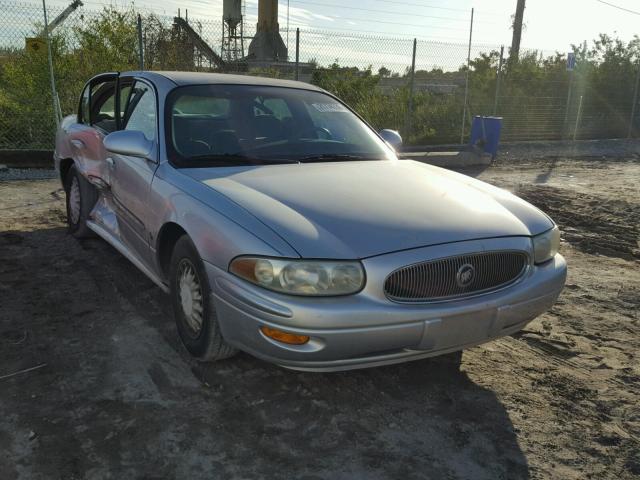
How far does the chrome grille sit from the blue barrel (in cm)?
948

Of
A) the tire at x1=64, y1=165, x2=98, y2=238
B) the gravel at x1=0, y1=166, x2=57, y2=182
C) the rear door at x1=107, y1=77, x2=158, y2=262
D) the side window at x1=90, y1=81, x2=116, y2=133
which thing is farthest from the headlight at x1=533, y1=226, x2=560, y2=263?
the gravel at x1=0, y1=166, x2=57, y2=182

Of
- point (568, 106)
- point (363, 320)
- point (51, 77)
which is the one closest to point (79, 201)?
point (363, 320)

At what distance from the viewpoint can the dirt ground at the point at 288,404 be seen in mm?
2340

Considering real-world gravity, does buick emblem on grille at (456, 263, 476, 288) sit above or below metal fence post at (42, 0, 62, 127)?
below

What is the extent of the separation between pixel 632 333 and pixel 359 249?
235 cm

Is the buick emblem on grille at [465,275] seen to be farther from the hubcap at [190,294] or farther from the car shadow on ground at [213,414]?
the hubcap at [190,294]

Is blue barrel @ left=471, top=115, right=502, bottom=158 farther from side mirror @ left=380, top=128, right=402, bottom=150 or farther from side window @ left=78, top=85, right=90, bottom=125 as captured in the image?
side window @ left=78, top=85, right=90, bottom=125

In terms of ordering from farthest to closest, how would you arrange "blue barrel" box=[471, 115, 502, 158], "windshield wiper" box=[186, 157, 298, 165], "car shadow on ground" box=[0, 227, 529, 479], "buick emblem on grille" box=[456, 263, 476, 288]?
"blue barrel" box=[471, 115, 502, 158], "windshield wiper" box=[186, 157, 298, 165], "buick emblem on grille" box=[456, 263, 476, 288], "car shadow on ground" box=[0, 227, 529, 479]

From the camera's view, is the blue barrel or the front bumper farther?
the blue barrel

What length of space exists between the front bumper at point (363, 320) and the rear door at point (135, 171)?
3.59ft

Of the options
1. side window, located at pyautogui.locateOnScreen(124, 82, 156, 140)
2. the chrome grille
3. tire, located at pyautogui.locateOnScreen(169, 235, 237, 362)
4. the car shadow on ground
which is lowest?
the car shadow on ground

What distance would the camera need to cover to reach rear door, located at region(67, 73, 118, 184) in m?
4.51

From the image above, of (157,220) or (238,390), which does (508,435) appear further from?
(157,220)

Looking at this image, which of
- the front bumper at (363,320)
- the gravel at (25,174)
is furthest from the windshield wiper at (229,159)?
the gravel at (25,174)
